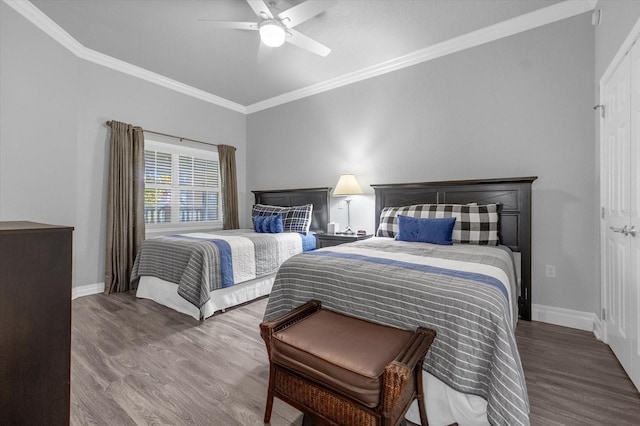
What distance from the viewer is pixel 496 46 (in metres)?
2.90

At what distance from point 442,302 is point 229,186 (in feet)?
13.8

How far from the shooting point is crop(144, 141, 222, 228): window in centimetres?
404

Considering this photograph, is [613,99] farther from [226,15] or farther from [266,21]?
[226,15]

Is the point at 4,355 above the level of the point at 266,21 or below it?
below

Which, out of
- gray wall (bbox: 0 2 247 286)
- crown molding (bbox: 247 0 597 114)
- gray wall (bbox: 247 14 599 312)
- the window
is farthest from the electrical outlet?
gray wall (bbox: 0 2 247 286)

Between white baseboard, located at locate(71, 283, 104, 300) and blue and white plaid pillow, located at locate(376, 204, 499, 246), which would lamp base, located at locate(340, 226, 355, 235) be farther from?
white baseboard, located at locate(71, 283, 104, 300)

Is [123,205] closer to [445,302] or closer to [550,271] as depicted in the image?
[445,302]

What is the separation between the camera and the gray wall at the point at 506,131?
8.29 ft

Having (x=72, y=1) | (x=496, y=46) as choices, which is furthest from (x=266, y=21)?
(x=496, y=46)

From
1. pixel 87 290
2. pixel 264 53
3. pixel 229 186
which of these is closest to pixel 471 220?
pixel 264 53

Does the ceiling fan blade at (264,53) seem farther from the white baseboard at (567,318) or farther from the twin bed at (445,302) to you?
the white baseboard at (567,318)

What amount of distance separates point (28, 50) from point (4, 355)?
3174mm

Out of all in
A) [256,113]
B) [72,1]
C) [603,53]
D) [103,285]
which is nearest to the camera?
[603,53]

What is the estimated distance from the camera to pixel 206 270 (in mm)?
2686
